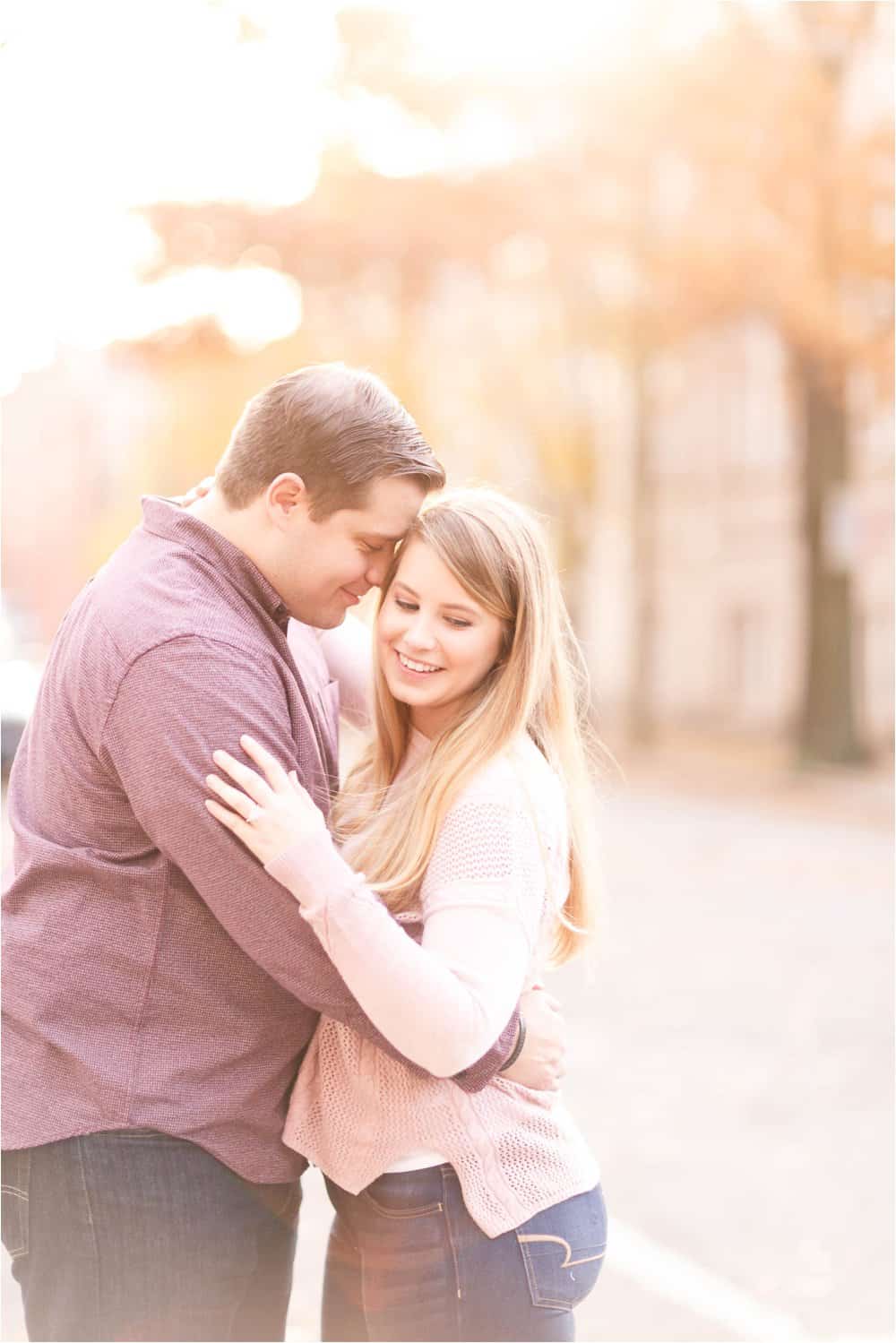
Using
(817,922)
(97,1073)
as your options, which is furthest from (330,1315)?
(817,922)

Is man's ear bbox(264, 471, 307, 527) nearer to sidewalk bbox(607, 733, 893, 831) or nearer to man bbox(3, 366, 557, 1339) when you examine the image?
man bbox(3, 366, 557, 1339)

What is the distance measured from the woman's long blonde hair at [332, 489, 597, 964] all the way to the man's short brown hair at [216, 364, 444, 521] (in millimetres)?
160

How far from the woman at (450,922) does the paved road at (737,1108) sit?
25.5 inches

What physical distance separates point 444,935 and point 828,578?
52.5ft

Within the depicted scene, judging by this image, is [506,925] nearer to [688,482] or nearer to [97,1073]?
[97,1073]

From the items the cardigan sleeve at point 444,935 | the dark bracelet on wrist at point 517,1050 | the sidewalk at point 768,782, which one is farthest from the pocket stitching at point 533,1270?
the sidewalk at point 768,782

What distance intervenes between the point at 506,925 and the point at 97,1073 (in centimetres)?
62

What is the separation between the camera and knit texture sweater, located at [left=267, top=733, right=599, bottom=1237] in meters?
2.19

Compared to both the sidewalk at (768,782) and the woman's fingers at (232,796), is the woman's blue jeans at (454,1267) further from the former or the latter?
the sidewalk at (768,782)

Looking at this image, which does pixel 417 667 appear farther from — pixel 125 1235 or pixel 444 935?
pixel 125 1235

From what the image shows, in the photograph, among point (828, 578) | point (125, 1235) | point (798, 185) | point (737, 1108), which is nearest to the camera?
point (125, 1235)

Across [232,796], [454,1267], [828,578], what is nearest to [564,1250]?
[454,1267]

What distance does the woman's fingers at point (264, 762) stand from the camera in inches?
88.7

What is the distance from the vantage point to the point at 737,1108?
6098 mm
